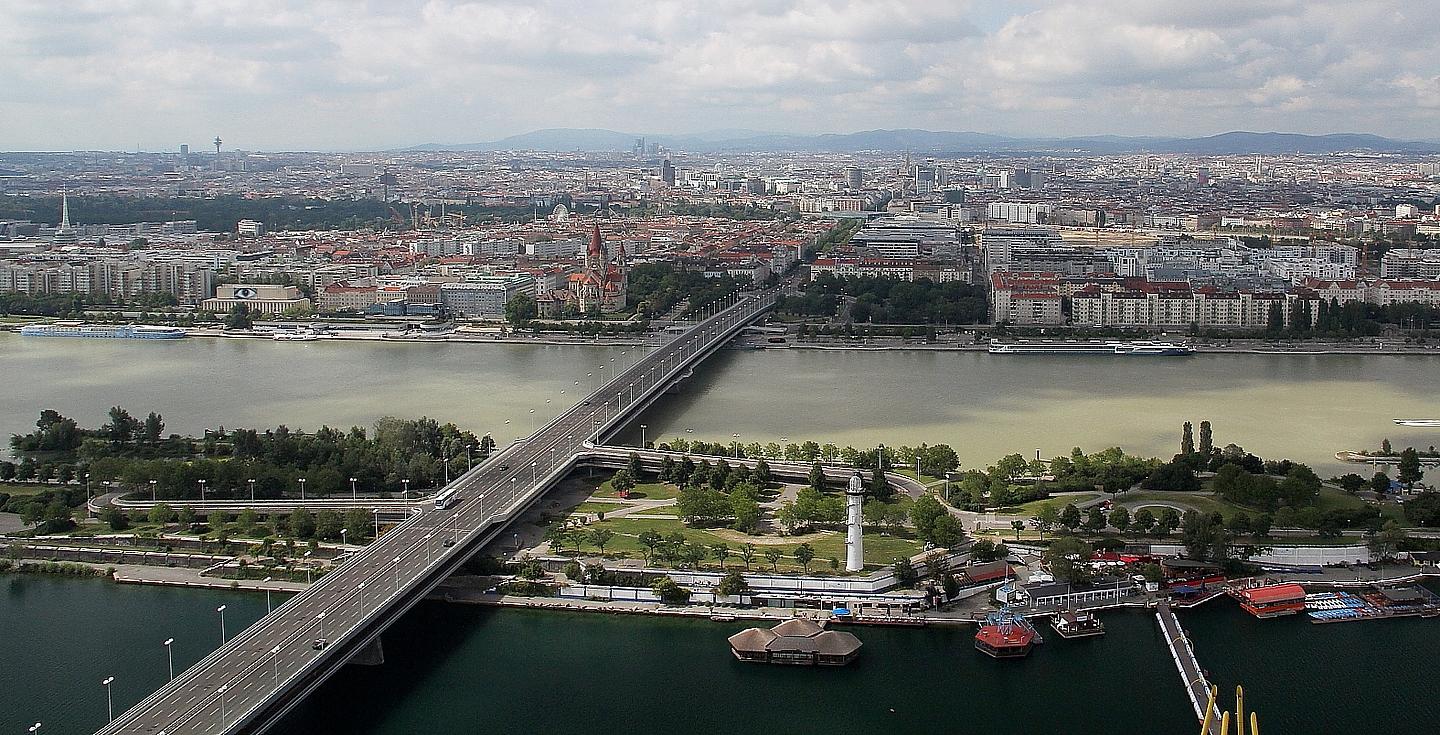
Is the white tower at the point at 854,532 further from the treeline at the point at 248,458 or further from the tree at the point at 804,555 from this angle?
the treeline at the point at 248,458

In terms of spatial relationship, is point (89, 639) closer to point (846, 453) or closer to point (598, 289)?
point (846, 453)

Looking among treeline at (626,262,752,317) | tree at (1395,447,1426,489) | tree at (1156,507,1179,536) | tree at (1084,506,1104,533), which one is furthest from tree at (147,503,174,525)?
treeline at (626,262,752,317)

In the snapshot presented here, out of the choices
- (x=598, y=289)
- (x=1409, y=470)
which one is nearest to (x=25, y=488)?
(x=1409, y=470)

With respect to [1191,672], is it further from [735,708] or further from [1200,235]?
[1200,235]

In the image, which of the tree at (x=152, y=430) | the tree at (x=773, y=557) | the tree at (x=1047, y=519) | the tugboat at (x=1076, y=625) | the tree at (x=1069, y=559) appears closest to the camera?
the tugboat at (x=1076, y=625)

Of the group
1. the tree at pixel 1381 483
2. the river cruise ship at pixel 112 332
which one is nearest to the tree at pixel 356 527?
the tree at pixel 1381 483
